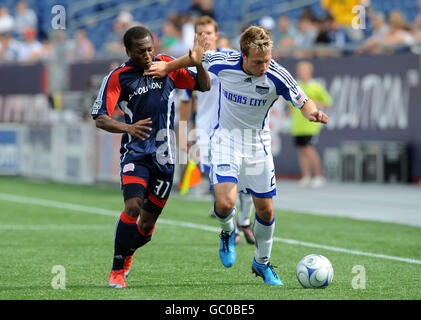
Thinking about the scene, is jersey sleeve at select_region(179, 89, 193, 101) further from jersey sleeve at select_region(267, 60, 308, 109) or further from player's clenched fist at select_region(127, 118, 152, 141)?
player's clenched fist at select_region(127, 118, 152, 141)

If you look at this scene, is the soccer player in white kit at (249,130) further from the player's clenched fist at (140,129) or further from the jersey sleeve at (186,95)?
the jersey sleeve at (186,95)

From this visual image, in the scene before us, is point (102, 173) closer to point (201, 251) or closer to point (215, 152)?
point (201, 251)

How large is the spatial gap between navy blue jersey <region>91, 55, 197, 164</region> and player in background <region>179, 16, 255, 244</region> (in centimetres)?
232

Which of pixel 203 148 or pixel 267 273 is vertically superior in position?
pixel 203 148

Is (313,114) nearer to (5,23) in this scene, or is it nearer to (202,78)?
(202,78)

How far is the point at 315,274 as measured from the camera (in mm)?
6668

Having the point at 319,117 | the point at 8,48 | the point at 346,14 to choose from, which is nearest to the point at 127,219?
the point at 319,117

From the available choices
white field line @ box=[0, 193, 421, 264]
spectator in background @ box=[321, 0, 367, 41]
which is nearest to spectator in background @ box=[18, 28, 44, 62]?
spectator in background @ box=[321, 0, 367, 41]

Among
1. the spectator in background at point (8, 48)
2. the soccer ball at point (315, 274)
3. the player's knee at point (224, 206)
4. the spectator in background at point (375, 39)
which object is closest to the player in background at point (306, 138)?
the spectator in background at point (375, 39)

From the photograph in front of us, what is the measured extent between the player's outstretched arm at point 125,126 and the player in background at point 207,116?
2.61m

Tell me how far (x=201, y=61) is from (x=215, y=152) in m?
0.82

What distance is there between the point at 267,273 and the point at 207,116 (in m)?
3.15

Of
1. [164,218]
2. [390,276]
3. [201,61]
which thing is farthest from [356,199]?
[201,61]
